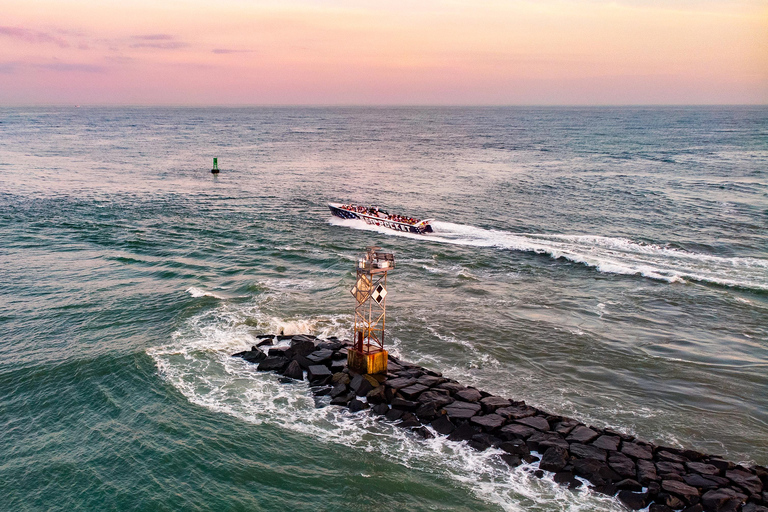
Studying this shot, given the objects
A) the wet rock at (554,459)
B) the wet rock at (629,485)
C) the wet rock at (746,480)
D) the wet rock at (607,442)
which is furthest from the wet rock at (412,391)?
the wet rock at (746,480)

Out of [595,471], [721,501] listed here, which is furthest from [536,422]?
[721,501]

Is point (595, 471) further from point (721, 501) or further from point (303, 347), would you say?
point (303, 347)

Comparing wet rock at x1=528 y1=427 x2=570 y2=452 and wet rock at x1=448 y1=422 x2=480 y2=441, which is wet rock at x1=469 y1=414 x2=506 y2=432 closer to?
wet rock at x1=448 y1=422 x2=480 y2=441

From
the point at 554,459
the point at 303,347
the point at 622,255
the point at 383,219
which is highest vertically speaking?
the point at 383,219

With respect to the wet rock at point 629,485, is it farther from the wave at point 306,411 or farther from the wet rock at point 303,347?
the wet rock at point 303,347

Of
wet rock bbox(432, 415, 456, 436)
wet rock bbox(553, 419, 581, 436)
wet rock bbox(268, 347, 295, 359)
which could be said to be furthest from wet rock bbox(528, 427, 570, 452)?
wet rock bbox(268, 347, 295, 359)

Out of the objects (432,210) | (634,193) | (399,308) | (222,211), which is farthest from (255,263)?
(634,193)
